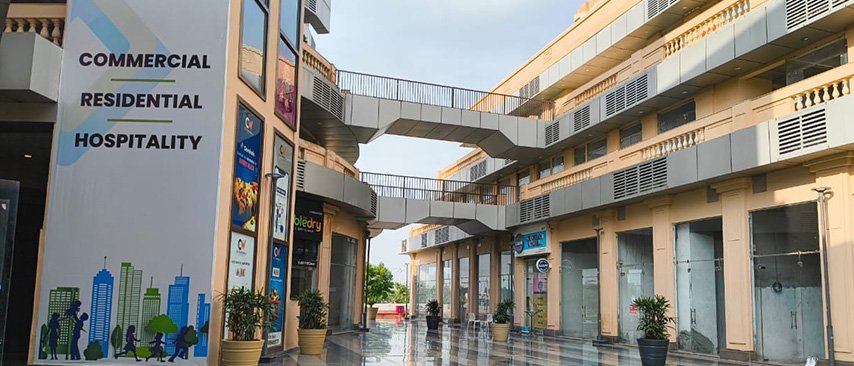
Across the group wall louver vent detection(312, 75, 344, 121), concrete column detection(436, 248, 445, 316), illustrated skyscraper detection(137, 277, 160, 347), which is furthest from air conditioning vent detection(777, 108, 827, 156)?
concrete column detection(436, 248, 445, 316)

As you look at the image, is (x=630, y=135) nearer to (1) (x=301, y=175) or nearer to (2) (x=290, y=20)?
(1) (x=301, y=175)

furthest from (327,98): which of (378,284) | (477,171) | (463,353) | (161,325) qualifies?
(378,284)

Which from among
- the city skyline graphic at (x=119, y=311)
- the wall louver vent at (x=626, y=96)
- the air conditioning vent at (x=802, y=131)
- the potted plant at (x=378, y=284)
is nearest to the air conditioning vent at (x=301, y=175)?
the city skyline graphic at (x=119, y=311)

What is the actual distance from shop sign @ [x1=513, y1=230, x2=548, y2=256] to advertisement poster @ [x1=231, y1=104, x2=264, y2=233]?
15783mm

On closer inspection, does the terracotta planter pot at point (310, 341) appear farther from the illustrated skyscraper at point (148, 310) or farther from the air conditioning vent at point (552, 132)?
the air conditioning vent at point (552, 132)

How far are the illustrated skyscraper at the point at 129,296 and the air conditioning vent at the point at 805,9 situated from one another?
1468 centimetres

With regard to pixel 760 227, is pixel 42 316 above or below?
below

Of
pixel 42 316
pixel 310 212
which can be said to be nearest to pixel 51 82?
pixel 42 316

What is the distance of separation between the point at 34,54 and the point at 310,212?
33.9 ft

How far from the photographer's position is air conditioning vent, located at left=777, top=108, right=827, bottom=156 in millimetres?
14320

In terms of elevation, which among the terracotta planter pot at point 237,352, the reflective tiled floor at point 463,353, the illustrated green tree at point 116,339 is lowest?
the reflective tiled floor at point 463,353

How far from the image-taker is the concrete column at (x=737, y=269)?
675 inches

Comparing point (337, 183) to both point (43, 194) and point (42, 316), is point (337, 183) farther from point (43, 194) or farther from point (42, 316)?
point (42, 316)

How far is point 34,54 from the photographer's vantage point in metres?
12.0
